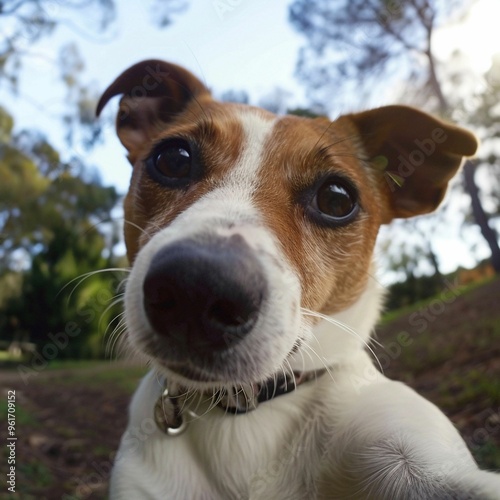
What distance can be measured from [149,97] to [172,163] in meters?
0.86

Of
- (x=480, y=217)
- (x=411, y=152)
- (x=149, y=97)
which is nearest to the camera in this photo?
(x=411, y=152)

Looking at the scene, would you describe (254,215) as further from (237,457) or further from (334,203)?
(237,457)

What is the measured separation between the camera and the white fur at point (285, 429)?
59.7 inches

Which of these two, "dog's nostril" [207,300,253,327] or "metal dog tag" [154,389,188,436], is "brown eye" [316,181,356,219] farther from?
"metal dog tag" [154,389,188,436]

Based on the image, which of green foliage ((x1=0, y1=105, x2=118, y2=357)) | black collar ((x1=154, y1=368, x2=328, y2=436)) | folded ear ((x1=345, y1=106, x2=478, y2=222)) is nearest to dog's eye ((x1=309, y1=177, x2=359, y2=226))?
folded ear ((x1=345, y1=106, x2=478, y2=222))

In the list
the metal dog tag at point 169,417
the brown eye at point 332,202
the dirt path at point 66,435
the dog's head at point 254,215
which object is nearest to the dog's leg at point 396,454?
the dog's head at point 254,215

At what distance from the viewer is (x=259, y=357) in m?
1.51

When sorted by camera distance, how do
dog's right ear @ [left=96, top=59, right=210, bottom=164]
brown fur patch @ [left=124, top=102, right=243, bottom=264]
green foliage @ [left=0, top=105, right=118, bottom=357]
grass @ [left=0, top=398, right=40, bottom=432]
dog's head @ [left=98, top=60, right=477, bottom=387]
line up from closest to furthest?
dog's head @ [left=98, top=60, right=477, bottom=387] → brown fur patch @ [left=124, top=102, right=243, bottom=264] → dog's right ear @ [left=96, top=59, right=210, bottom=164] → grass @ [left=0, top=398, right=40, bottom=432] → green foliage @ [left=0, top=105, right=118, bottom=357]

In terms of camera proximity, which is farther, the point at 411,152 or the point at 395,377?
the point at 395,377

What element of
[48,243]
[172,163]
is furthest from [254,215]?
[48,243]

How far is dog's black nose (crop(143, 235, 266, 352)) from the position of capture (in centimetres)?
124

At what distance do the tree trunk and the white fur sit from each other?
136 inches

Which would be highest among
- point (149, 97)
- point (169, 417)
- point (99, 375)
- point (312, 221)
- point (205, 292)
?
point (149, 97)

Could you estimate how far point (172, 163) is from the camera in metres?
2.19
